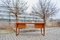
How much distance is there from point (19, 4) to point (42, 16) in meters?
2.10

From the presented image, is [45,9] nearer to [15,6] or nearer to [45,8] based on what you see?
[45,8]

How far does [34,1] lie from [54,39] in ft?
17.0

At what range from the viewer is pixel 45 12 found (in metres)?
10.0

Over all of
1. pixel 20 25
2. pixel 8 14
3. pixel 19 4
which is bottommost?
pixel 20 25

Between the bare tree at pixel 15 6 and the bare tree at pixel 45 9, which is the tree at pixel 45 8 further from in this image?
the bare tree at pixel 15 6

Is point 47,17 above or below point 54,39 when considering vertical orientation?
above

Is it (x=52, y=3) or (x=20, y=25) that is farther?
(x=52, y=3)

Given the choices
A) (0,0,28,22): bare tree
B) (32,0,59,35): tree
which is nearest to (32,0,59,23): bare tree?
(32,0,59,35): tree

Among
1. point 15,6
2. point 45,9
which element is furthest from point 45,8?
point 15,6

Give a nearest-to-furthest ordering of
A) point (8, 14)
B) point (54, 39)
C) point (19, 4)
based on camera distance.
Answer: point (54, 39)
point (19, 4)
point (8, 14)

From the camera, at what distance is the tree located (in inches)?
396

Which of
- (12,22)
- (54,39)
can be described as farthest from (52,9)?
(54,39)

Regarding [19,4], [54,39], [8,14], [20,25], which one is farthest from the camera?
[8,14]

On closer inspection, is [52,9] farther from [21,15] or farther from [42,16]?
[21,15]
